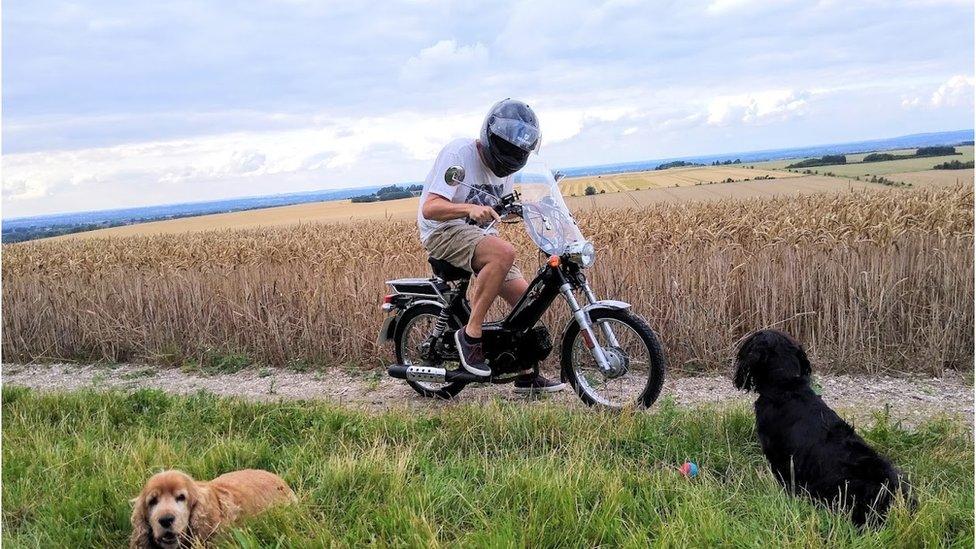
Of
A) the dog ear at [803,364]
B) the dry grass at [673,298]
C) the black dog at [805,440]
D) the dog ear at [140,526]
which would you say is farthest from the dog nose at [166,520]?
the dry grass at [673,298]

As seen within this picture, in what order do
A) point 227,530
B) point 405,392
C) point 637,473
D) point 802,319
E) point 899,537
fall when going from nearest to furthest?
point 899,537 → point 227,530 → point 637,473 → point 405,392 → point 802,319

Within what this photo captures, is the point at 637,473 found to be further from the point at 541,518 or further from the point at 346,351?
the point at 346,351

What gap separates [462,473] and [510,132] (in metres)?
2.72

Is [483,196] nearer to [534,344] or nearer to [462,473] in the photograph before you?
[534,344]

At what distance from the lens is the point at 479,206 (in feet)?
18.4

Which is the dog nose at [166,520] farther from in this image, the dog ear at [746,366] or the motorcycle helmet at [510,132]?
the motorcycle helmet at [510,132]

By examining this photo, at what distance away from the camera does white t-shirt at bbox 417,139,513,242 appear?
19.3 ft

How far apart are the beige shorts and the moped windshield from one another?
1.40ft

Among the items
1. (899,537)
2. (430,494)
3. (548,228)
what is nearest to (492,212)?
(548,228)

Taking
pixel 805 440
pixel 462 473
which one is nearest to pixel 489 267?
pixel 462 473

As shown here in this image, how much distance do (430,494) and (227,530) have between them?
97 centimetres

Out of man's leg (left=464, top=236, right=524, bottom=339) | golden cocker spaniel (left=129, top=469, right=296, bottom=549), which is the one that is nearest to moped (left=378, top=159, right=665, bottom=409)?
man's leg (left=464, top=236, right=524, bottom=339)

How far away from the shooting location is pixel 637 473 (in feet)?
13.4

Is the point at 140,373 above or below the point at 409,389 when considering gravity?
above
